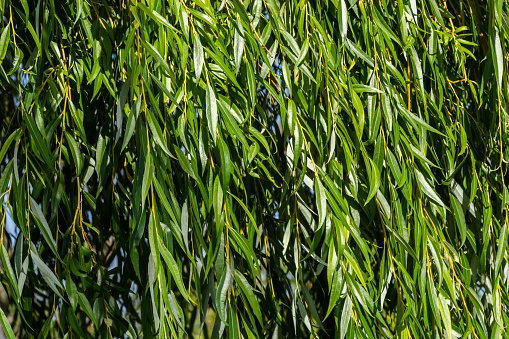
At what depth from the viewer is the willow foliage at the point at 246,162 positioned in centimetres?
82

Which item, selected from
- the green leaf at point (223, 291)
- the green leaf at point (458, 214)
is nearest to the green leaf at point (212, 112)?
the green leaf at point (223, 291)

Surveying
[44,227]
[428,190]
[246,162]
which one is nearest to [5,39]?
[44,227]

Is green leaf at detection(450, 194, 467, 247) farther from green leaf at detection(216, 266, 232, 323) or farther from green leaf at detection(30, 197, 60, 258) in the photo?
green leaf at detection(30, 197, 60, 258)

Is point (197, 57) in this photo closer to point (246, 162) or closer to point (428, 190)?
point (246, 162)

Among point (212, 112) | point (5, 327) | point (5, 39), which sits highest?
point (5, 39)

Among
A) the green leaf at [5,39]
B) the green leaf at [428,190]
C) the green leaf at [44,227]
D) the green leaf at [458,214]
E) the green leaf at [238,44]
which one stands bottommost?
the green leaf at [458,214]

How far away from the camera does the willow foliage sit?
0.82 meters

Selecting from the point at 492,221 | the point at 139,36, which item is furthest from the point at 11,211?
the point at 492,221

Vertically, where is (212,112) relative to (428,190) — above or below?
above

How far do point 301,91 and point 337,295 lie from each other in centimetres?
33

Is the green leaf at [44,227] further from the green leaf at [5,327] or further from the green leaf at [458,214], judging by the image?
the green leaf at [458,214]

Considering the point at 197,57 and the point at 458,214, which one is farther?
the point at 458,214

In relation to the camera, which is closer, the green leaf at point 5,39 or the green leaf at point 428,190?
the green leaf at point 5,39

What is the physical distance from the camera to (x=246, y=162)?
84 cm
